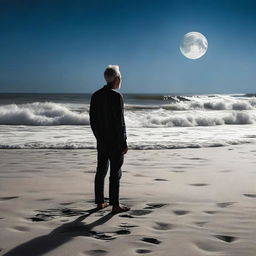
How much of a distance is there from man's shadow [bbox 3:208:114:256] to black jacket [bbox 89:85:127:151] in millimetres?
818

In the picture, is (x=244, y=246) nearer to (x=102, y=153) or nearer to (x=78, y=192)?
(x=102, y=153)

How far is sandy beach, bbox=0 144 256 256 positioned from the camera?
10.1 feet

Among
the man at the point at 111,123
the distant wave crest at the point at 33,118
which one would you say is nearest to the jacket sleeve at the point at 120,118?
the man at the point at 111,123

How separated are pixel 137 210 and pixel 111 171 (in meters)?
0.52

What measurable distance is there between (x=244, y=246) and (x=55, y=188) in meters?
2.95

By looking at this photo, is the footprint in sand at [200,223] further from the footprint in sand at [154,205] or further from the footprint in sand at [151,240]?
the footprint in sand at [154,205]

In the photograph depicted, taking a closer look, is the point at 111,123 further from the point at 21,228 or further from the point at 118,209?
the point at 21,228

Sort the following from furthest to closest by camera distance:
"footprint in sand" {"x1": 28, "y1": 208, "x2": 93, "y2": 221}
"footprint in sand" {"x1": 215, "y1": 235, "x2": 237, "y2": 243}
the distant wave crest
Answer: the distant wave crest
"footprint in sand" {"x1": 28, "y1": 208, "x2": 93, "y2": 221}
"footprint in sand" {"x1": 215, "y1": 235, "x2": 237, "y2": 243}

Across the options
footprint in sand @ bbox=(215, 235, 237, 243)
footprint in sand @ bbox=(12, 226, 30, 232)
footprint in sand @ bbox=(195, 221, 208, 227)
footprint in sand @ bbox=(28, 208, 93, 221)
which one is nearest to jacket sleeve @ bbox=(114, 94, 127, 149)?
footprint in sand @ bbox=(28, 208, 93, 221)

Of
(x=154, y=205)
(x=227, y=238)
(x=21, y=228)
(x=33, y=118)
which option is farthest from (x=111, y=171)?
(x=33, y=118)

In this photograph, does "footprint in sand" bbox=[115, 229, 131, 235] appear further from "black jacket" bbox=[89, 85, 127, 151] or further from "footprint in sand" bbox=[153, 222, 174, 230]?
"black jacket" bbox=[89, 85, 127, 151]

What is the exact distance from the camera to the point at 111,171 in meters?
4.21

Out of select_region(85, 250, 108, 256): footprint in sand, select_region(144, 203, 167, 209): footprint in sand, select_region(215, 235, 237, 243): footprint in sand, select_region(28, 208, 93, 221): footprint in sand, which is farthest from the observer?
select_region(144, 203, 167, 209): footprint in sand

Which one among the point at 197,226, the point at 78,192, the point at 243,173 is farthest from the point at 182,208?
the point at 243,173
